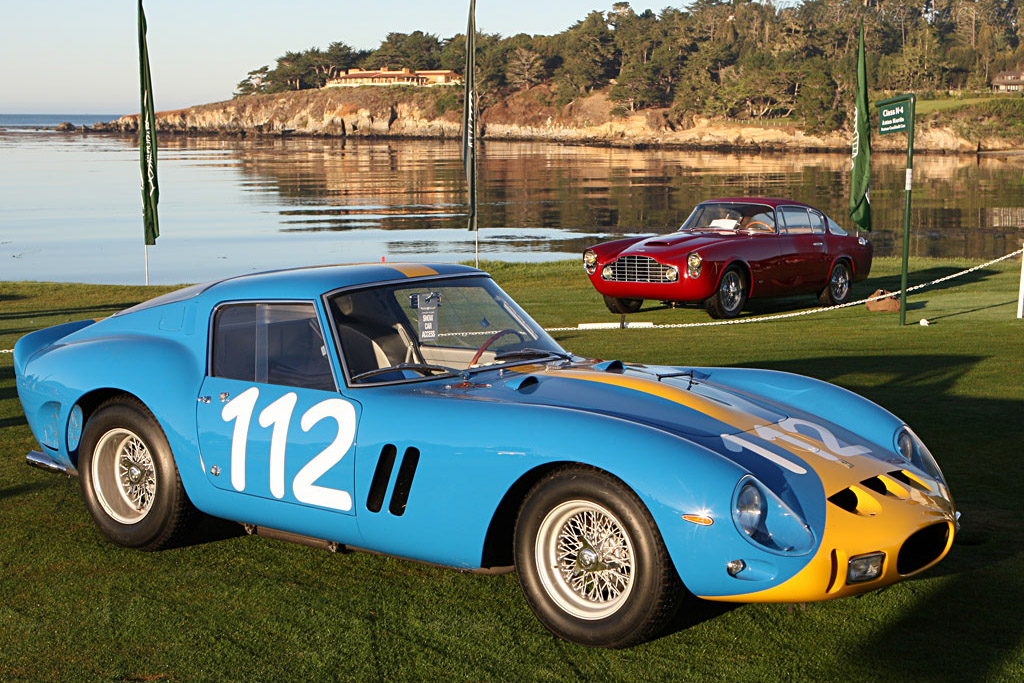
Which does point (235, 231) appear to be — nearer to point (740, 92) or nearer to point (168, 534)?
point (168, 534)

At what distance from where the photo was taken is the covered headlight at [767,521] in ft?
13.0

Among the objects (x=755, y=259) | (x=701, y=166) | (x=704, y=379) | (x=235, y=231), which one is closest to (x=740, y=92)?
(x=701, y=166)

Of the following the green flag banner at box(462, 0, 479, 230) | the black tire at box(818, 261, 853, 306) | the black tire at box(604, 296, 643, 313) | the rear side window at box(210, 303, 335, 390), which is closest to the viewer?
the rear side window at box(210, 303, 335, 390)

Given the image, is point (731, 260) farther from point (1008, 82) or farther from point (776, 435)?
point (1008, 82)

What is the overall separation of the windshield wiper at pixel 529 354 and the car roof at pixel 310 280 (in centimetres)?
53

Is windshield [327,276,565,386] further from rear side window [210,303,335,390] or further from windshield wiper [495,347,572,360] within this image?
rear side window [210,303,335,390]

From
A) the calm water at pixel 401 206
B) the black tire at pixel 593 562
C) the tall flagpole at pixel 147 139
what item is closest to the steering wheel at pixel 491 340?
the black tire at pixel 593 562

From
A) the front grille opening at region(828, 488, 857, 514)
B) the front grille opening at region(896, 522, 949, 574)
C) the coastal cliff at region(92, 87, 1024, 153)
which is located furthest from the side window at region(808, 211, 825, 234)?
the coastal cliff at region(92, 87, 1024, 153)

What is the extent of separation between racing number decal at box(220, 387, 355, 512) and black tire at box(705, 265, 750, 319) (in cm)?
1153

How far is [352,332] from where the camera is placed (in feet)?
17.4

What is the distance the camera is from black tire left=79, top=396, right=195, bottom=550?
5480 millimetres

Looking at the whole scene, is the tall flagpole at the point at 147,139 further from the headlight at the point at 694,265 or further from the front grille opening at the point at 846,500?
the front grille opening at the point at 846,500

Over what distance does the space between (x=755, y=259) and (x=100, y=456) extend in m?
12.3

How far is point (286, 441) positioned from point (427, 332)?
2.92 feet
